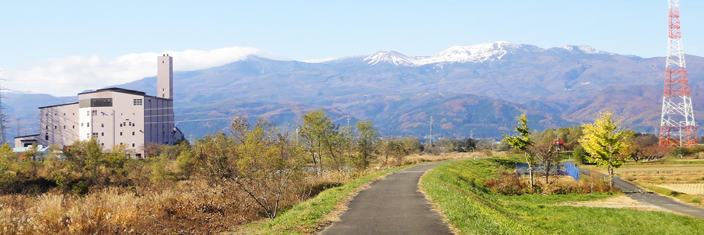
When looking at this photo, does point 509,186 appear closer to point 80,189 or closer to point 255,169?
point 255,169

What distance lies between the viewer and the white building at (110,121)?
10675 centimetres

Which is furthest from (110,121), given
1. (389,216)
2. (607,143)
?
(389,216)

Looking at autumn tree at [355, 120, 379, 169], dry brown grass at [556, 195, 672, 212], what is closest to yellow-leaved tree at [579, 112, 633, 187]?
dry brown grass at [556, 195, 672, 212]

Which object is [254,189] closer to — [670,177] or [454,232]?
[454,232]

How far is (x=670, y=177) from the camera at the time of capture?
182 ft

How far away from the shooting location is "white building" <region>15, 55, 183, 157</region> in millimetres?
106750

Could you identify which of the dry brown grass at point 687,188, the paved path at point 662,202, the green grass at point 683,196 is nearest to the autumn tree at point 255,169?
the paved path at point 662,202

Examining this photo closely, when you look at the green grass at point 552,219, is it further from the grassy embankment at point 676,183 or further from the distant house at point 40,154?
the distant house at point 40,154

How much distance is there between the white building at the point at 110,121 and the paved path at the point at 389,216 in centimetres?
9193

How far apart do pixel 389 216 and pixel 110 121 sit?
108194mm

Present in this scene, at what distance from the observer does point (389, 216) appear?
53.7 ft

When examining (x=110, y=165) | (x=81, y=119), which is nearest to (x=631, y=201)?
(x=110, y=165)

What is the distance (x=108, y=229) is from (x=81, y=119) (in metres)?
107

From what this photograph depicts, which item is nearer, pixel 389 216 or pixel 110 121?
pixel 389 216
